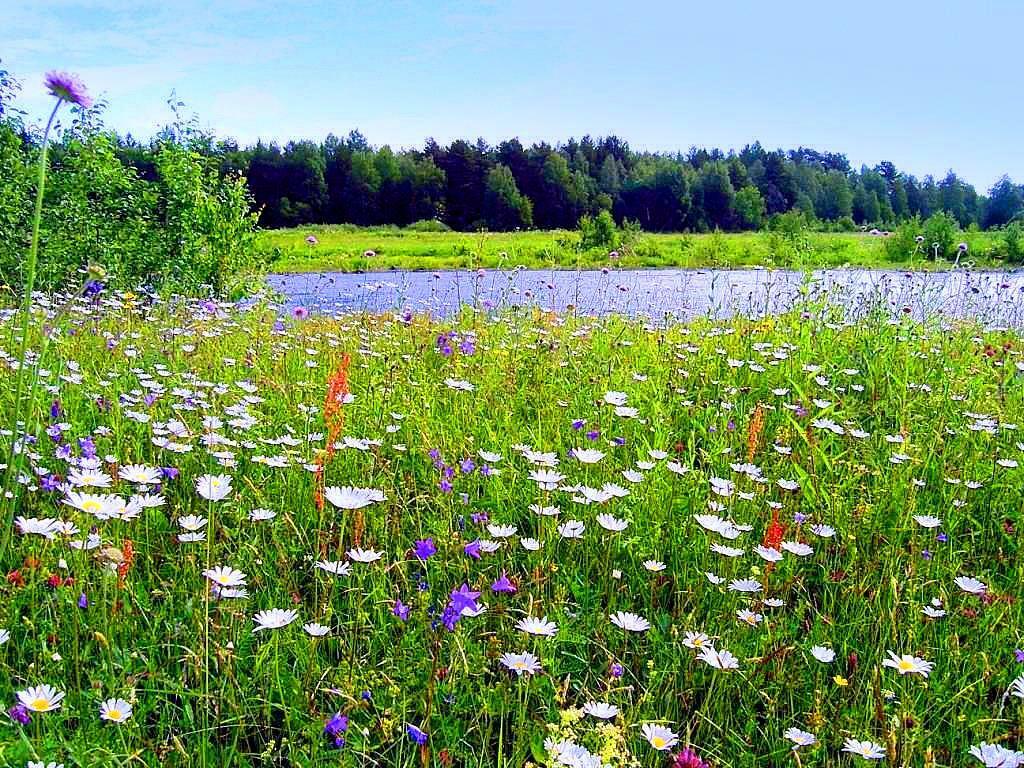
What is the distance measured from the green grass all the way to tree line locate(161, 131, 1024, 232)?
133ft

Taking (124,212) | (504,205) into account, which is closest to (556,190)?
(504,205)

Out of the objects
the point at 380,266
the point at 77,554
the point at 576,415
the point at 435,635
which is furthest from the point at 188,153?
the point at 380,266

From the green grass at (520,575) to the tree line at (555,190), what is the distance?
133 ft

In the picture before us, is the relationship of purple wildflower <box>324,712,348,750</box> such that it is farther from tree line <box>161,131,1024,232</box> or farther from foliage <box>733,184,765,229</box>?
foliage <box>733,184,765,229</box>

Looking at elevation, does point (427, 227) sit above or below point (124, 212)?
above

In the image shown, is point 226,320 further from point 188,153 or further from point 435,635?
point 435,635

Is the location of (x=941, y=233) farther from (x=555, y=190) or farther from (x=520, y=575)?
(x=555, y=190)

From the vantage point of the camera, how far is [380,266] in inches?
1219

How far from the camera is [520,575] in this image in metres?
1.84

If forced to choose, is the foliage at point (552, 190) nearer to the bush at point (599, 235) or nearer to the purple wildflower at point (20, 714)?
the bush at point (599, 235)

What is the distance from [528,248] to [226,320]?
23.9 meters

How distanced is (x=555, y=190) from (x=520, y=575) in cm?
5364

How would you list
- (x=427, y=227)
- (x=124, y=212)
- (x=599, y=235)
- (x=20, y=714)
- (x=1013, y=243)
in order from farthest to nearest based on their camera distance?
(x=427, y=227) < (x=599, y=235) < (x=1013, y=243) < (x=124, y=212) < (x=20, y=714)

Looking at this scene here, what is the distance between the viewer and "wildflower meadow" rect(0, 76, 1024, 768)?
131 cm
